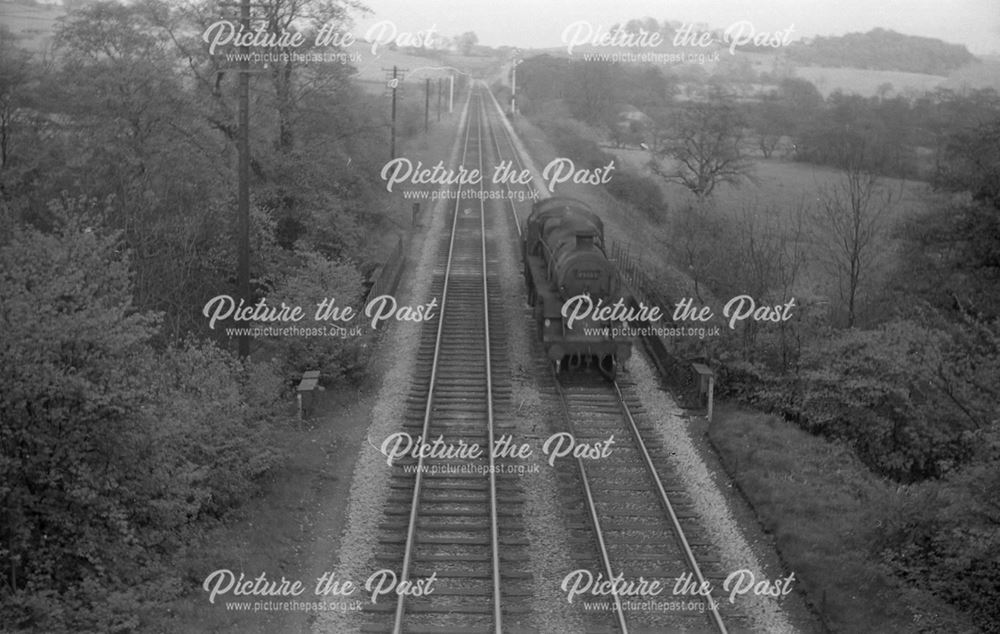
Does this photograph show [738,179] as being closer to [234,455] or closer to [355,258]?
[355,258]

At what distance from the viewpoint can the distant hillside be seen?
9700 centimetres

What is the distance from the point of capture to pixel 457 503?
48.3 feet

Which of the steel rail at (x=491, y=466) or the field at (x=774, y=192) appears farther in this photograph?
the field at (x=774, y=192)

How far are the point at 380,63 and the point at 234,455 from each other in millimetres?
108303

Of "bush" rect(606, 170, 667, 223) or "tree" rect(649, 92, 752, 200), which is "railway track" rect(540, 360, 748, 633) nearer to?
"bush" rect(606, 170, 667, 223)

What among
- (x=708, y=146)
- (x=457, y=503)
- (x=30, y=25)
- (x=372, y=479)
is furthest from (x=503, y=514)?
(x=708, y=146)

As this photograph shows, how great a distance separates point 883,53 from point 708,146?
85.6 m

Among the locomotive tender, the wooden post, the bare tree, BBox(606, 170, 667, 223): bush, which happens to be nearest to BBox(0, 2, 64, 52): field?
the locomotive tender

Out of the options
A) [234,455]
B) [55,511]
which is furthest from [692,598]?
[55,511]

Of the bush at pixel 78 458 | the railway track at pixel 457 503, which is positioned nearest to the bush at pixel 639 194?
the railway track at pixel 457 503

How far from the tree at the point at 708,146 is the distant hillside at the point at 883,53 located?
48.9m

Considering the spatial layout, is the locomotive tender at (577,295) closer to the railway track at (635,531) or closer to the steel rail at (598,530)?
the railway track at (635,531)

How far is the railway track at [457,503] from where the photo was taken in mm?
11672

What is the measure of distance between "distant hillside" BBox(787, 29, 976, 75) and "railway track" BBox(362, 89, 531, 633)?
3184 inches
